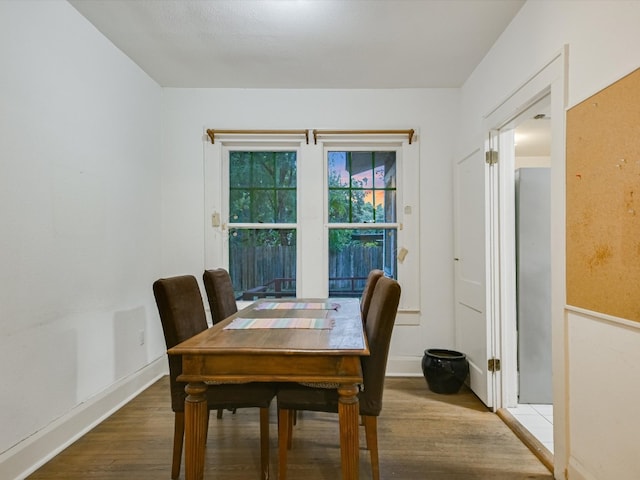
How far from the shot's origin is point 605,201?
1560mm

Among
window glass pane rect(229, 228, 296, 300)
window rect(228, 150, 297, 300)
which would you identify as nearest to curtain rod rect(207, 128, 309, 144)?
window rect(228, 150, 297, 300)

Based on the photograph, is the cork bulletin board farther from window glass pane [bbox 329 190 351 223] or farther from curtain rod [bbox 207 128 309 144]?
curtain rod [bbox 207 128 309 144]

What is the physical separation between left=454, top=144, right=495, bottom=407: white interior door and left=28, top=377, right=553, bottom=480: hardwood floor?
0.31 m

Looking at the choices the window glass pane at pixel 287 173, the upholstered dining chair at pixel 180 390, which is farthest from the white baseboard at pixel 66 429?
the window glass pane at pixel 287 173

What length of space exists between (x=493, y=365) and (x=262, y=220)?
225cm

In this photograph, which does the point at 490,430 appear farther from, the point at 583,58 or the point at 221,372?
the point at 583,58

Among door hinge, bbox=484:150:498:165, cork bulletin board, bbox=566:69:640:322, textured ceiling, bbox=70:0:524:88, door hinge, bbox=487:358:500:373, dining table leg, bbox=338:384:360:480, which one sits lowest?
door hinge, bbox=487:358:500:373

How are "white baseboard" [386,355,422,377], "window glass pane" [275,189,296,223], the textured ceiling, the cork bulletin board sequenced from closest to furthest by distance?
the cork bulletin board
the textured ceiling
"white baseboard" [386,355,422,377]
"window glass pane" [275,189,296,223]

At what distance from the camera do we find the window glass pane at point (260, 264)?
3.66 metres

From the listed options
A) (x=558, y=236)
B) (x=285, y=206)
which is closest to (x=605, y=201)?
(x=558, y=236)

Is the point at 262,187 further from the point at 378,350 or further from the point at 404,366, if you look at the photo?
the point at 378,350

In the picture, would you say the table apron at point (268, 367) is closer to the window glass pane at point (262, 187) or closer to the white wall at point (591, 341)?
the white wall at point (591, 341)

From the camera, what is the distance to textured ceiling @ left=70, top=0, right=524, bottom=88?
7.63 feet

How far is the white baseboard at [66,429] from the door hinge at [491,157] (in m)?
3.07
